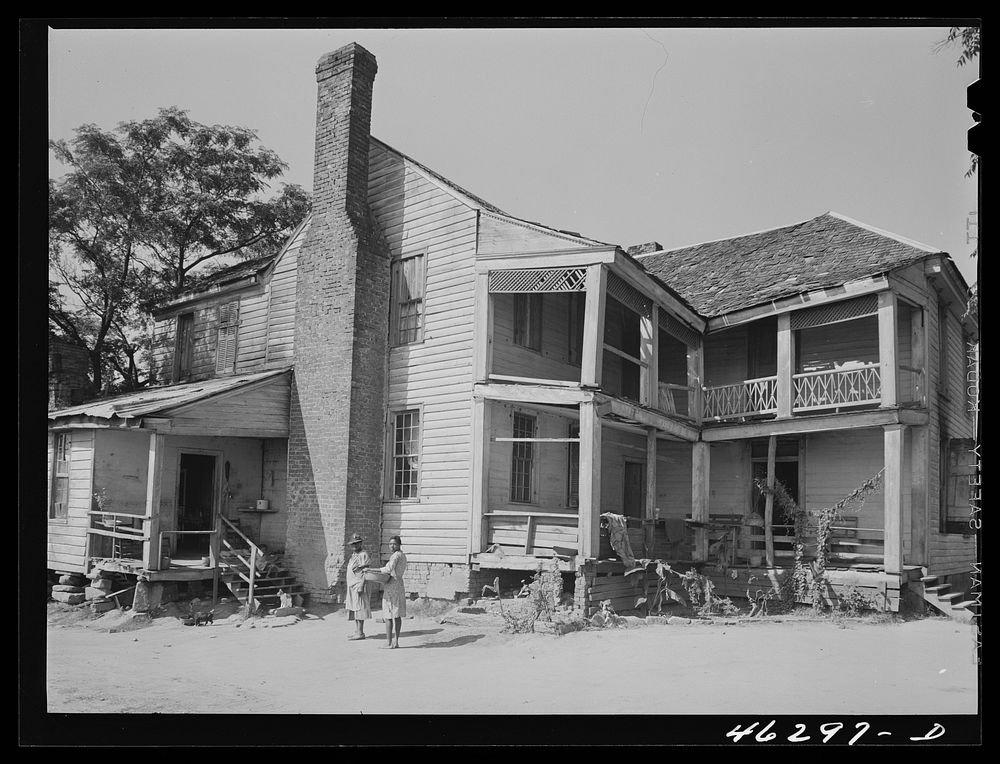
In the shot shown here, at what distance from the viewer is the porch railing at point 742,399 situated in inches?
694

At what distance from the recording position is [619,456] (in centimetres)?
1961

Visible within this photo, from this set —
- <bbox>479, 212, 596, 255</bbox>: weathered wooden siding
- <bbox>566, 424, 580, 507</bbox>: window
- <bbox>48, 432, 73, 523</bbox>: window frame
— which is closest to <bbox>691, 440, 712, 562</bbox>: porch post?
<bbox>566, 424, 580, 507</bbox>: window

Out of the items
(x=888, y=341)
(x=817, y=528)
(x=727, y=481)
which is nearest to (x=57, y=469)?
(x=727, y=481)

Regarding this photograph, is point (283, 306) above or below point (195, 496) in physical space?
above

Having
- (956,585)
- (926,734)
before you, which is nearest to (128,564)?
(926,734)

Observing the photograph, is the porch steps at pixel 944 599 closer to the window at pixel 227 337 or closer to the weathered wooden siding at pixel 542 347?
the weathered wooden siding at pixel 542 347

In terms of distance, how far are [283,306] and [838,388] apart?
407 inches

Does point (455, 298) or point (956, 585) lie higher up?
point (455, 298)

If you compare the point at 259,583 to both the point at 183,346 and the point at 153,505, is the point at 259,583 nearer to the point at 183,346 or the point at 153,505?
the point at 153,505

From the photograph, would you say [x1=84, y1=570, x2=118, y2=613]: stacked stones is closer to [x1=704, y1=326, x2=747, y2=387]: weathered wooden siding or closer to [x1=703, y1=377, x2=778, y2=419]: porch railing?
[x1=703, y1=377, x2=778, y2=419]: porch railing

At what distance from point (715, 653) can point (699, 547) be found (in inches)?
213

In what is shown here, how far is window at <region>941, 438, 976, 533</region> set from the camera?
17.3 meters

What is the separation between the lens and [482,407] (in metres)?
15.3

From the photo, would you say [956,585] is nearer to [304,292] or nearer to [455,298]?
[455,298]
